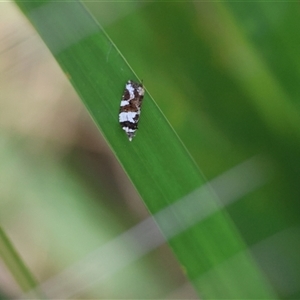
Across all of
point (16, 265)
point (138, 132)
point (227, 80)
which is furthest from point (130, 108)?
point (16, 265)

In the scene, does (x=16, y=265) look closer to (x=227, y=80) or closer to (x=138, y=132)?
(x=138, y=132)

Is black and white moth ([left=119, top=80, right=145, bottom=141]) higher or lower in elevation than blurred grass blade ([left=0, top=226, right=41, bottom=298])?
higher

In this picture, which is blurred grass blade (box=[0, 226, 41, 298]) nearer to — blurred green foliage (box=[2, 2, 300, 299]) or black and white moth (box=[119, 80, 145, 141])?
blurred green foliage (box=[2, 2, 300, 299])

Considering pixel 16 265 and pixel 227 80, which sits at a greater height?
pixel 227 80

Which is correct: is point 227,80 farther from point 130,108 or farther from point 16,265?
point 16,265

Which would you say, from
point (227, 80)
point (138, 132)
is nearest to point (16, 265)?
point (138, 132)

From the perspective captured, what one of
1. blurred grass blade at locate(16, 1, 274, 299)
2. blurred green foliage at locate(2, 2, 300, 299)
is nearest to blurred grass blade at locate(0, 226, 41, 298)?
blurred green foliage at locate(2, 2, 300, 299)
